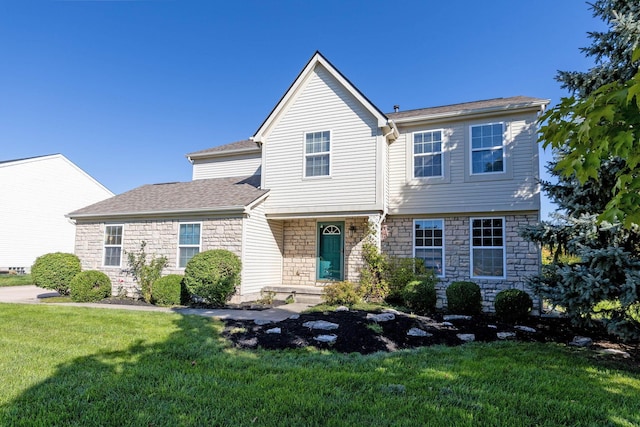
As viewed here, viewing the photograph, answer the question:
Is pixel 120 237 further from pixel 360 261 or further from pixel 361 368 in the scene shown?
pixel 361 368

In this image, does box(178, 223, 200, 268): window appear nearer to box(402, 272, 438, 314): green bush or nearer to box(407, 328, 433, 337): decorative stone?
box(402, 272, 438, 314): green bush

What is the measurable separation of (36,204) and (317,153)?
799 inches

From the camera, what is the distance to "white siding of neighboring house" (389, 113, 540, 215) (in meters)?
11.1

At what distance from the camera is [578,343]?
667 centimetres

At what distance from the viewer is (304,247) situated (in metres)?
13.5

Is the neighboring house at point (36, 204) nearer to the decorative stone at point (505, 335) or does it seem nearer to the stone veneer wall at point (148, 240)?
the stone veneer wall at point (148, 240)

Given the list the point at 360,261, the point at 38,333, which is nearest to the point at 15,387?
the point at 38,333

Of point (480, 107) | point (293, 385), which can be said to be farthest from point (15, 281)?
point (480, 107)

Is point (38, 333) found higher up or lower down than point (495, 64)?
lower down

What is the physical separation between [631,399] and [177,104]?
61.6ft

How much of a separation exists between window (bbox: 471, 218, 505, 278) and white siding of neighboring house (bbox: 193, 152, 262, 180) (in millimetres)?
9367

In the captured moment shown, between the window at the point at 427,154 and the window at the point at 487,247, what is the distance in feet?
7.21

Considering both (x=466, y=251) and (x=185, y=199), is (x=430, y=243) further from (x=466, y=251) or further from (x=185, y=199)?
(x=185, y=199)

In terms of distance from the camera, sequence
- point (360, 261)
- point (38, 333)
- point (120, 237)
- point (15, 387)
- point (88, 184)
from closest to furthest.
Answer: point (15, 387), point (38, 333), point (360, 261), point (120, 237), point (88, 184)
